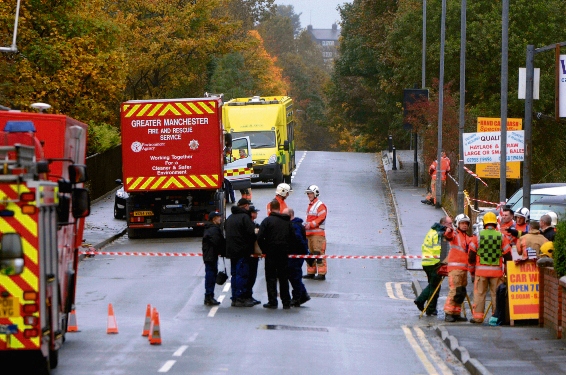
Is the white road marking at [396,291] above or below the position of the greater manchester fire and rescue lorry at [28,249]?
below

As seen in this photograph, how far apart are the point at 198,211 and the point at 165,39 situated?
28794mm

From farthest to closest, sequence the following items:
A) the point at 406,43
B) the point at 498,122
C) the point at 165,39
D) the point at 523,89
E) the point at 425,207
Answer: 1. the point at 165,39
2. the point at 406,43
3. the point at 425,207
4. the point at 498,122
5. the point at 523,89

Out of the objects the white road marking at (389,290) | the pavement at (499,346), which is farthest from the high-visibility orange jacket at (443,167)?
the white road marking at (389,290)

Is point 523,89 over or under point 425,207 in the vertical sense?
over

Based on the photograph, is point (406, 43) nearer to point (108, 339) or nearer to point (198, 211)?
point (198, 211)

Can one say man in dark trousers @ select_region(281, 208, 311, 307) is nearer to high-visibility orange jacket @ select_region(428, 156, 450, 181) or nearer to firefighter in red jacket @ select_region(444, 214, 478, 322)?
firefighter in red jacket @ select_region(444, 214, 478, 322)

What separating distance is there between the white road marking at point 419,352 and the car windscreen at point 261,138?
27571 mm

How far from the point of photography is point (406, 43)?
49812 millimetres

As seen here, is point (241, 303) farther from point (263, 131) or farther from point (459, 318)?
point (263, 131)

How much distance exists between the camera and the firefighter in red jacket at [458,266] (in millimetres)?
17656

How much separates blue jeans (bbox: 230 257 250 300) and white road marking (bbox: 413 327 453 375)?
125 inches

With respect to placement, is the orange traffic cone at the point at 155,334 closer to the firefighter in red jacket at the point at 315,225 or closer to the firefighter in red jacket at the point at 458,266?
the firefighter in red jacket at the point at 458,266

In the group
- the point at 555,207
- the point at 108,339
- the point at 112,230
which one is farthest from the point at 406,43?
the point at 108,339

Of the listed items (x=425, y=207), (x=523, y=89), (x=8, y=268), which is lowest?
(x=425, y=207)
